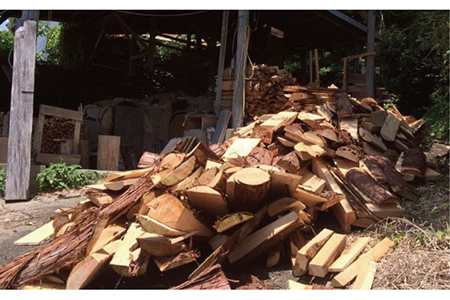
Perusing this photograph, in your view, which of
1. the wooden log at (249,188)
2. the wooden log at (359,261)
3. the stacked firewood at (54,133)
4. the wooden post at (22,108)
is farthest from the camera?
the stacked firewood at (54,133)

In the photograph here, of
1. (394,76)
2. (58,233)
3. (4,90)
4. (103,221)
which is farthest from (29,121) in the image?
(394,76)

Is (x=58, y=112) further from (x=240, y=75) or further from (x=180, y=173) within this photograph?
(x=180, y=173)

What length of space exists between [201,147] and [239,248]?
1.06 metres

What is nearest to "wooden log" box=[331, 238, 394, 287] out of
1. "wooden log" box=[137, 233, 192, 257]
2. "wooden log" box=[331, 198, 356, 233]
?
"wooden log" box=[331, 198, 356, 233]

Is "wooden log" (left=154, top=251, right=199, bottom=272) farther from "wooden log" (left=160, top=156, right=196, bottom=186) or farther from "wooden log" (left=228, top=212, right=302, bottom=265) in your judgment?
"wooden log" (left=160, top=156, right=196, bottom=186)

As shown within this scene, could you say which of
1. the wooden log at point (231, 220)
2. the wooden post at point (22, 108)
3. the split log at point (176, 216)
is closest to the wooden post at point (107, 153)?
the wooden post at point (22, 108)

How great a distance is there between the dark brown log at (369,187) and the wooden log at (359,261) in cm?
68

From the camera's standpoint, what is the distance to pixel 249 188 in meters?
2.90

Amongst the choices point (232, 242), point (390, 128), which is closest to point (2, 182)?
point (232, 242)

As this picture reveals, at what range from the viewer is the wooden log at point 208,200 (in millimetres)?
2928

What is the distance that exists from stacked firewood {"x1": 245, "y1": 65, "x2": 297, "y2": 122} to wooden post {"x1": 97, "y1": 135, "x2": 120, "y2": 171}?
Result: 2.43 m

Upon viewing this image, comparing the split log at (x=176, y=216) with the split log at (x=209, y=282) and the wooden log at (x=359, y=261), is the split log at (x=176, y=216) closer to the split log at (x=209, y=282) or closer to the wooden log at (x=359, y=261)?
the split log at (x=209, y=282)

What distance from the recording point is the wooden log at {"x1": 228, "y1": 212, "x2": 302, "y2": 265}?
9.98ft

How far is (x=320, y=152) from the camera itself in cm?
397
